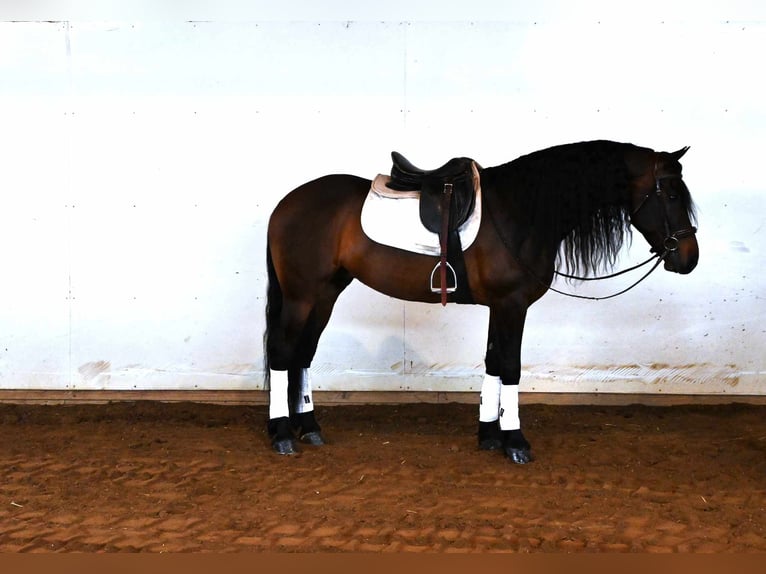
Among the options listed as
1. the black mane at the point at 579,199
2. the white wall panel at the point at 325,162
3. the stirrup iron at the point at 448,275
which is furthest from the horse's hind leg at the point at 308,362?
the black mane at the point at 579,199

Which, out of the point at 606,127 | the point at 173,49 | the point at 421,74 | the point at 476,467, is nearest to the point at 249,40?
the point at 173,49

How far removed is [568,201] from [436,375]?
1.65 m

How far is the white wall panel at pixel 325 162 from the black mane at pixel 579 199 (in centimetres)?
108

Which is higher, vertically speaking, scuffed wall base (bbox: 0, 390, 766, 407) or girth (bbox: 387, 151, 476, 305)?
girth (bbox: 387, 151, 476, 305)

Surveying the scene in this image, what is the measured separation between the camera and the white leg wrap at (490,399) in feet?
12.0

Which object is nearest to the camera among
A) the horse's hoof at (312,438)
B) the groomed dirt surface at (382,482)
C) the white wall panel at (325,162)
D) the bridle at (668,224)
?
the groomed dirt surface at (382,482)

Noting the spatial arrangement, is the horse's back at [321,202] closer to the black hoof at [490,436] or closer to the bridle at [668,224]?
the black hoof at [490,436]

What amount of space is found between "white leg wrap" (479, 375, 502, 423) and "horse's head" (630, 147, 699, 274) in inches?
39.9

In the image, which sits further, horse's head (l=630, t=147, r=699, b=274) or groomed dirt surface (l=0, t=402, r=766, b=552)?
horse's head (l=630, t=147, r=699, b=274)

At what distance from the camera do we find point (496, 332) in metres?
3.60

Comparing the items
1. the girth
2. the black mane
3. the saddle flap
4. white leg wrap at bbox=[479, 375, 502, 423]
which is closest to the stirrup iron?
the girth

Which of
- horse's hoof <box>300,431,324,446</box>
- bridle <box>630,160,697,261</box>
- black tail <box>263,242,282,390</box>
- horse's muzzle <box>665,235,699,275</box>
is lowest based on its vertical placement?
horse's hoof <box>300,431,324,446</box>

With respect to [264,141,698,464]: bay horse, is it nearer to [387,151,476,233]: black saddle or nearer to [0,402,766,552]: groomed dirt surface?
[387,151,476,233]: black saddle

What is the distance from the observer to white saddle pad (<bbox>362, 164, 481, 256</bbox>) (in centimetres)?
351
